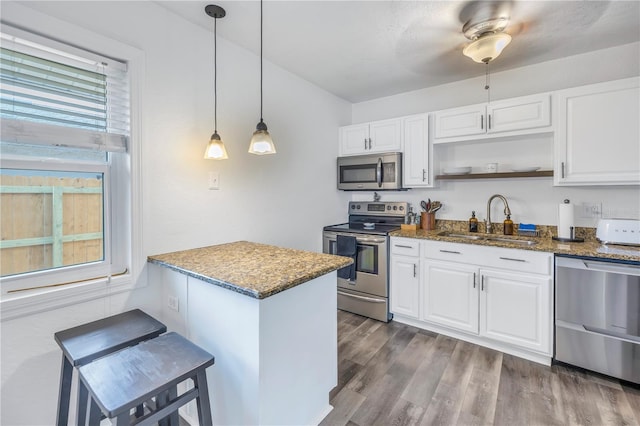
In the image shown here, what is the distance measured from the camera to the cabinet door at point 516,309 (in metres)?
2.11

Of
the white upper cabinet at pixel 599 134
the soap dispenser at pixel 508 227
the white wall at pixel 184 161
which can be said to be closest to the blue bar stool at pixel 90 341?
the white wall at pixel 184 161

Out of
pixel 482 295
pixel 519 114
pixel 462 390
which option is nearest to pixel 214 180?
pixel 462 390

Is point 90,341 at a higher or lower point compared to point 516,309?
higher

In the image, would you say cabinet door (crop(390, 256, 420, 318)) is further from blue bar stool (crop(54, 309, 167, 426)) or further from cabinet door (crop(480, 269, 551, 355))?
blue bar stool (crop(54, 309, 167, 426))

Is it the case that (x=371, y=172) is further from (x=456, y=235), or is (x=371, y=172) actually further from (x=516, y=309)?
(x=516, y=309)

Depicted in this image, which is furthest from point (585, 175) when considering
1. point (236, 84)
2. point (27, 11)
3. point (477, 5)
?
point (27, 11)

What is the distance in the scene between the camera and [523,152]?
2.70m

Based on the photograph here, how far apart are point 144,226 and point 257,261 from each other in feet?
2.46

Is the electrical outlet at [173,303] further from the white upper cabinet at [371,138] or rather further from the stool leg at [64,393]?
the white upper cabinet at [371,138]

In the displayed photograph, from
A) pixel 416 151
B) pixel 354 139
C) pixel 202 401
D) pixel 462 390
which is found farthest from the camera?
pixel 354 139

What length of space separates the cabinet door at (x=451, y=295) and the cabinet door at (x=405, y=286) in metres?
0.08

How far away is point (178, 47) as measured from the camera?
6.19ft

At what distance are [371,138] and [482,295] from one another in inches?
77.0

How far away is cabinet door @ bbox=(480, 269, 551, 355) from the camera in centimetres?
211
